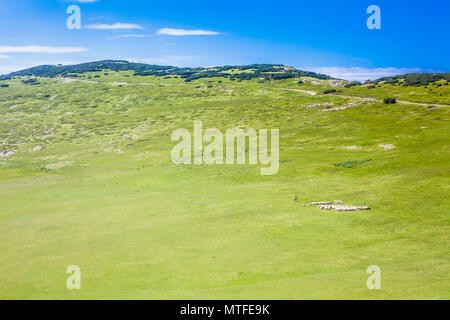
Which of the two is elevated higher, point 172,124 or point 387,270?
point 172,124

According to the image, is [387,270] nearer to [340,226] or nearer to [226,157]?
[340,226]

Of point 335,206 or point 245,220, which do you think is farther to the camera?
point 335,206

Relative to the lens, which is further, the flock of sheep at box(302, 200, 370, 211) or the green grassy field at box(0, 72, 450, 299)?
the flock of sheep at box(302, 200, 370, 211)

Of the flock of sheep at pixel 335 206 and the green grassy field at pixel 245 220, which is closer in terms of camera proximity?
the green grassy field at pixel 245 220

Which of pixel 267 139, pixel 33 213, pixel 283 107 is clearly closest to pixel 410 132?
pixel 267 139

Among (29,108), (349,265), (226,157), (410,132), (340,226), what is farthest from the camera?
(29,108)

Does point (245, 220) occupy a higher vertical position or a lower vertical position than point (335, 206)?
lower
